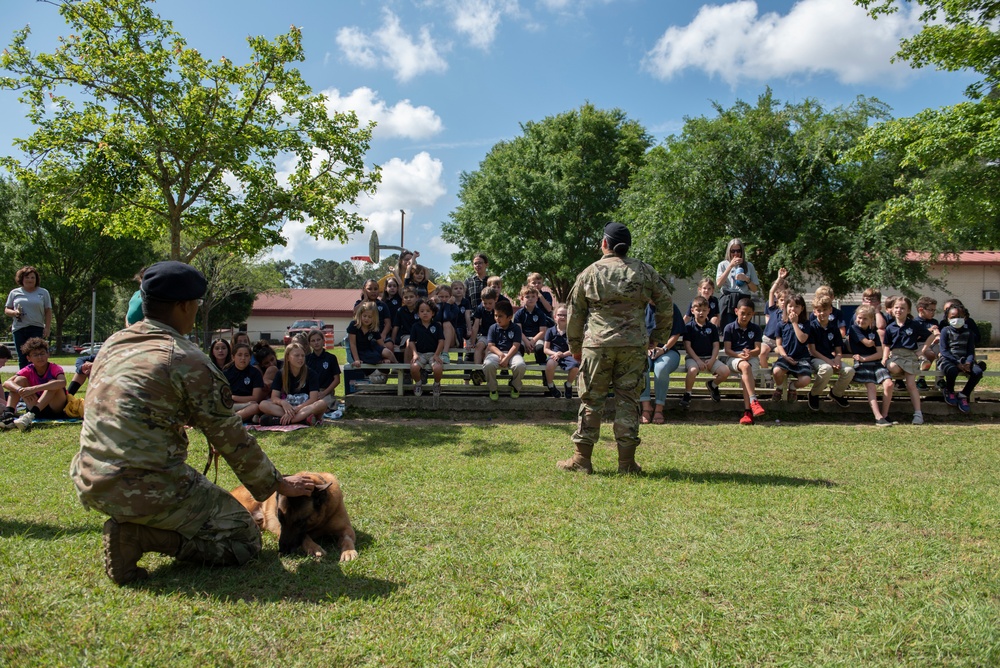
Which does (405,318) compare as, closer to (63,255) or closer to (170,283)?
(170,283)

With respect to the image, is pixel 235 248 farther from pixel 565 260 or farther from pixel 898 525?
pixel 565 260

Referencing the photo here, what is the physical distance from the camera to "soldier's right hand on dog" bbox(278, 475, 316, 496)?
11.8 ft

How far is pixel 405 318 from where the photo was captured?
10.2 metres

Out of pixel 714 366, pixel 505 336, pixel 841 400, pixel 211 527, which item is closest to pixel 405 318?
pixel 505 336

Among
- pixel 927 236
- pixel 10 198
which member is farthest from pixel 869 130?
pixel 10 198

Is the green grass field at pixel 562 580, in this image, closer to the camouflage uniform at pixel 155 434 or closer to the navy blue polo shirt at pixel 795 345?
the camouflage uniform at pixel 155 434

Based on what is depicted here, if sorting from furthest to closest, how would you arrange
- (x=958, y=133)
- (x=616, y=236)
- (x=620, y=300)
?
1. (x=958, y=133)
2. (x=616, y=236)
3. (x=620, y=300)

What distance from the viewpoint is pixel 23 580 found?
3471mm

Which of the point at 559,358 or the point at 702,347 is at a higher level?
the point at 702,347

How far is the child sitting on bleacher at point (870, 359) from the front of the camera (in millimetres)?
8875

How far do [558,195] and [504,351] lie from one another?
79.6 feet

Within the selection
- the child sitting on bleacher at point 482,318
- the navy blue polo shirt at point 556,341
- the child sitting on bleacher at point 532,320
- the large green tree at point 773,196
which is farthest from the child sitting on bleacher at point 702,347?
the large green tree at point 773,196

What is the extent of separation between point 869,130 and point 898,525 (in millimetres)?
15189

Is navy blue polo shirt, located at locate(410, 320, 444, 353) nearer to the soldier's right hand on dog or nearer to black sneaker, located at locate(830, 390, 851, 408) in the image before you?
black sneaker, located at locate(830, 390, 851, 408)
